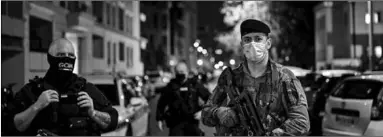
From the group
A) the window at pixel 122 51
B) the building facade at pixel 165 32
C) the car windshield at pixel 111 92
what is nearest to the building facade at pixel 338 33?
the building facade at pixel 165 32

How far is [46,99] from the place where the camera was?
4172 millimetres

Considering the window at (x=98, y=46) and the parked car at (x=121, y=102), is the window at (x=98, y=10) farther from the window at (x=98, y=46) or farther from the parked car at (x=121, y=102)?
the parked car at (x=121, y=102)

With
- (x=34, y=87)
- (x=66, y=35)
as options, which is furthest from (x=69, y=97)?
(x=66, y=35)

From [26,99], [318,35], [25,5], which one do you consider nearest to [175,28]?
[318,35]

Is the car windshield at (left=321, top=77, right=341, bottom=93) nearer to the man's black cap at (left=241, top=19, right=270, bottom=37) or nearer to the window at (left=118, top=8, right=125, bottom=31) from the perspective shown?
the man's black cap at (left=241, top=19, right=270, bottom=37)

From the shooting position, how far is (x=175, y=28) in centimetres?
9800

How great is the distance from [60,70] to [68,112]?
306 millimetres

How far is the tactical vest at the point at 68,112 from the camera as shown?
436 cm

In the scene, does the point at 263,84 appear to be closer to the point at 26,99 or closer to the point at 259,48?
the point at 259,48

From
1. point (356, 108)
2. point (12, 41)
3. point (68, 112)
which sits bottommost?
point (356, 108)

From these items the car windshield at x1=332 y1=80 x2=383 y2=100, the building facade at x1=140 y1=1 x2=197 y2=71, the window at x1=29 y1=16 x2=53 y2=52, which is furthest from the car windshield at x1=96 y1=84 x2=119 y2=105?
the building facade at x1=140 y1=1 x2=197 y2=71

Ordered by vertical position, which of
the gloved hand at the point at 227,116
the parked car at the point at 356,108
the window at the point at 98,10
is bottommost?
the parked car at the point at 356,108

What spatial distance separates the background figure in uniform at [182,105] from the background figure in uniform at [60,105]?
472 cm

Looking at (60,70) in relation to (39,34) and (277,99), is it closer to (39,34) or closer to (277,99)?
(277,99)
